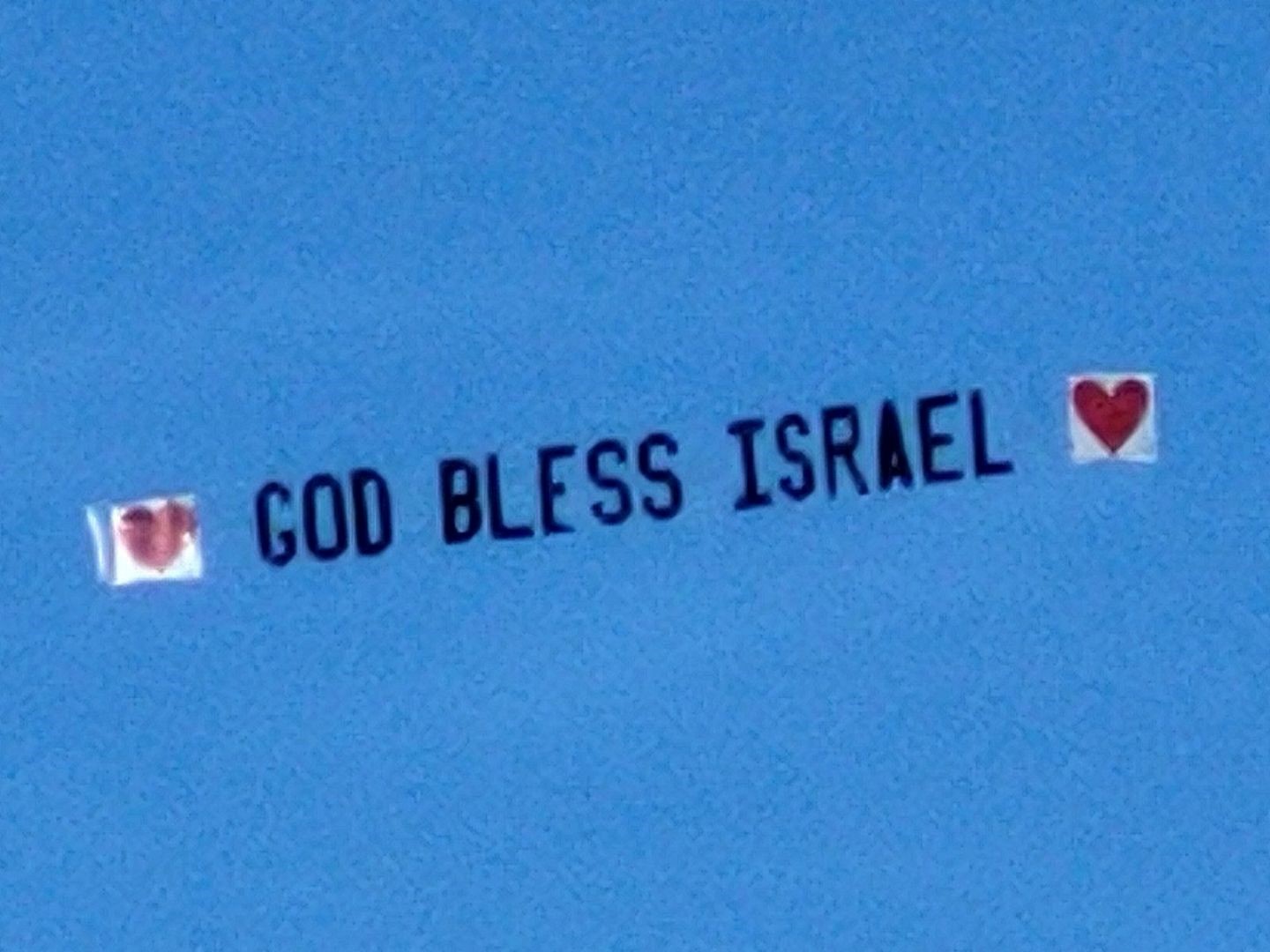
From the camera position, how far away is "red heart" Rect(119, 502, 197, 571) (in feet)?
5.31

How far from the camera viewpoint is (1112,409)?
5.22ft

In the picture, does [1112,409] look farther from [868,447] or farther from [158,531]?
[158,531]

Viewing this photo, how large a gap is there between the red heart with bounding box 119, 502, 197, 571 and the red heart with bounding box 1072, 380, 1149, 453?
1.50 feet

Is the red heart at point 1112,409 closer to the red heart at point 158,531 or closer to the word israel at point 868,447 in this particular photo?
the word israel at point 868,447

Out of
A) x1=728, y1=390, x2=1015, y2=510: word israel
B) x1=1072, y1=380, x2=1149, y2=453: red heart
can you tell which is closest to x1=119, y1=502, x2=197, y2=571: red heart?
x1=728, y1=390, x2=1015, y2=510: word israel

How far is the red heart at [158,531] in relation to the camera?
5.31 ft

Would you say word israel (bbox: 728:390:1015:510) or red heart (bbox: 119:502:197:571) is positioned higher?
word israel (bbox: 728:390:1015:510)

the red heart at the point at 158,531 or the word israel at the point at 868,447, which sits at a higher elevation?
the word israel at the point at 868,447

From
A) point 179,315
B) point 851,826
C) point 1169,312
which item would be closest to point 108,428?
point 179,315

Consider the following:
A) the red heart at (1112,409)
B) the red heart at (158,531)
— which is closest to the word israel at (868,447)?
the red heart at (1112,409)

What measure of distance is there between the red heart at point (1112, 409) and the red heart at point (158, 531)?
46cm

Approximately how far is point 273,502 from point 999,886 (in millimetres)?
416

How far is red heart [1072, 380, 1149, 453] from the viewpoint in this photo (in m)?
1.59

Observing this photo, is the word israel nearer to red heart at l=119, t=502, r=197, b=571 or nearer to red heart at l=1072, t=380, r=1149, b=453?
red heart at l=1072, t=380, r=1149, b=453
